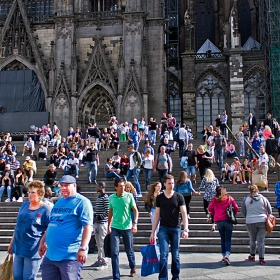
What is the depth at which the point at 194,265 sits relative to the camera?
809cm

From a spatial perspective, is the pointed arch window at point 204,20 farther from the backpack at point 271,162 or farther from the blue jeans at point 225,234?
the blue jeans at point 225,234

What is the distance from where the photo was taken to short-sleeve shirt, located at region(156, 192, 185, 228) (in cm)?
643

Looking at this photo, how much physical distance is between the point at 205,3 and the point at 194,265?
3365 centimetres

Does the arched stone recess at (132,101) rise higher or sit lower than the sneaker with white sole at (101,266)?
higher

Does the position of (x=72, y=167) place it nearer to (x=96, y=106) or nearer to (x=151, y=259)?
(x=151, y=259)

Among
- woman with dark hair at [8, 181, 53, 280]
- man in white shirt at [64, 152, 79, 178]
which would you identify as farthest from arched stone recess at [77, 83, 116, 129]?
woman with dark hair at [8, 181, 53, 280]

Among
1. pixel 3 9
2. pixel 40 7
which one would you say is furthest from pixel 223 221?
pixel 3 9

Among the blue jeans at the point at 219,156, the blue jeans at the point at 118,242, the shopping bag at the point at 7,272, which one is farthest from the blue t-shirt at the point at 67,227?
the blue jeans at the point at 219,156

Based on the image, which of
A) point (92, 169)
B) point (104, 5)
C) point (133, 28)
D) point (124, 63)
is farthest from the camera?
point (104, 5)

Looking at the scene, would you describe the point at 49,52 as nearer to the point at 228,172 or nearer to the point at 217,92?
the point at 217,92

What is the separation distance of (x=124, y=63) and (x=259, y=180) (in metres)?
16.7

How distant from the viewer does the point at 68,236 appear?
186 inches

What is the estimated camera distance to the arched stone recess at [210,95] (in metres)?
33.2

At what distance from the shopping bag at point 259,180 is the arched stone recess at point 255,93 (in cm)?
1952
